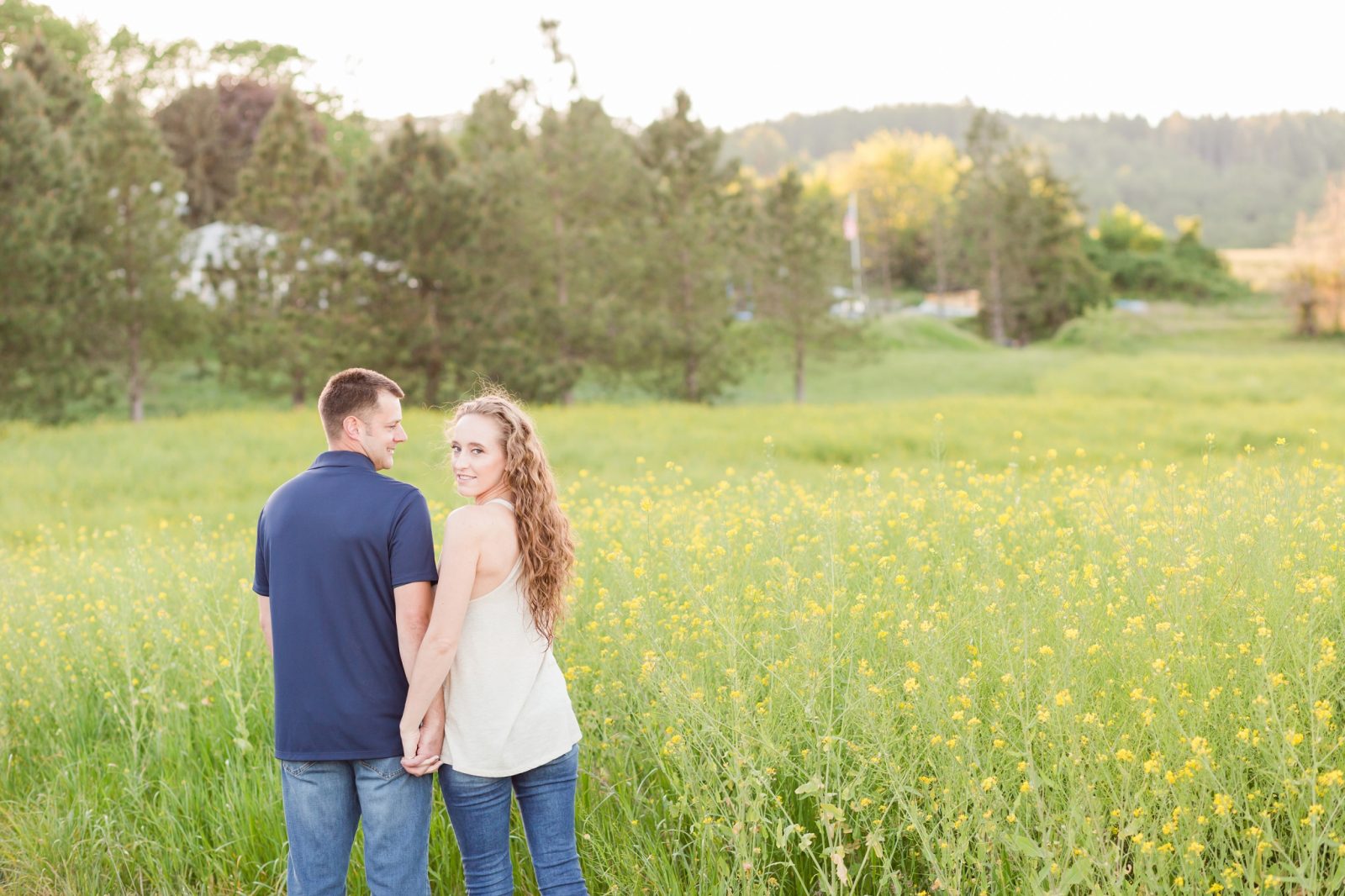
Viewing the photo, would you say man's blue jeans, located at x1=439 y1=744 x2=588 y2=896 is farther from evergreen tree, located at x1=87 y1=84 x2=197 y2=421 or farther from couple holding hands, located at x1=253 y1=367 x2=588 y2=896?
evergreen tree, located at x1=87 y1=84 x2=197 y2=421

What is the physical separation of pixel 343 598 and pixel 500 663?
20.4 inches

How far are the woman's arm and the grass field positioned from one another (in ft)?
2.81

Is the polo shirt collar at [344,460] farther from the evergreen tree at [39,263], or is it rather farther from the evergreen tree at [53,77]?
the evergreen tree at [53,77]

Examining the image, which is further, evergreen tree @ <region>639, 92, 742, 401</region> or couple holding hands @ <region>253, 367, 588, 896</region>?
evergreen tree @ <region>639, 92, 742, 401</region>

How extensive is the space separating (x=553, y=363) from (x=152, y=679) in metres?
23.6

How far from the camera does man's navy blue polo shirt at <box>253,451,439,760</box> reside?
3.30 metres

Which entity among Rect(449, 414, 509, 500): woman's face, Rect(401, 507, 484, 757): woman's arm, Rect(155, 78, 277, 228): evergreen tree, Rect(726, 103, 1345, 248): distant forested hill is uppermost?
Rect(726, 103, 1345, 248): distant forested hill

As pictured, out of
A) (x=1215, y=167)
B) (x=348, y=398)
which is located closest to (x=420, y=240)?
(x=348, y=398)

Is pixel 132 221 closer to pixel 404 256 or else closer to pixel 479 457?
pixel 404 256

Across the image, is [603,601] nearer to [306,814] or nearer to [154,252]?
[306,814]

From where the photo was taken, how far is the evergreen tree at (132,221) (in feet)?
81.2

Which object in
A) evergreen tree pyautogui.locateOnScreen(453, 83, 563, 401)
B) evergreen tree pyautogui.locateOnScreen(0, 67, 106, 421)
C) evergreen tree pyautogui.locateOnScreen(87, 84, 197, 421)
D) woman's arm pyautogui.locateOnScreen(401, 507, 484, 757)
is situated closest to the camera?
woman's arm pyautogui.locateOnScreen(401, 507, 484, 757)

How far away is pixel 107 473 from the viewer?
57.0ft

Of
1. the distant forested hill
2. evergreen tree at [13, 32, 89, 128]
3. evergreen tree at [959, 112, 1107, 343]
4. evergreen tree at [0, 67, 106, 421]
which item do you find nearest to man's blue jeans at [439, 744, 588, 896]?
evergreen tree at [0, 67, 106, 421]
